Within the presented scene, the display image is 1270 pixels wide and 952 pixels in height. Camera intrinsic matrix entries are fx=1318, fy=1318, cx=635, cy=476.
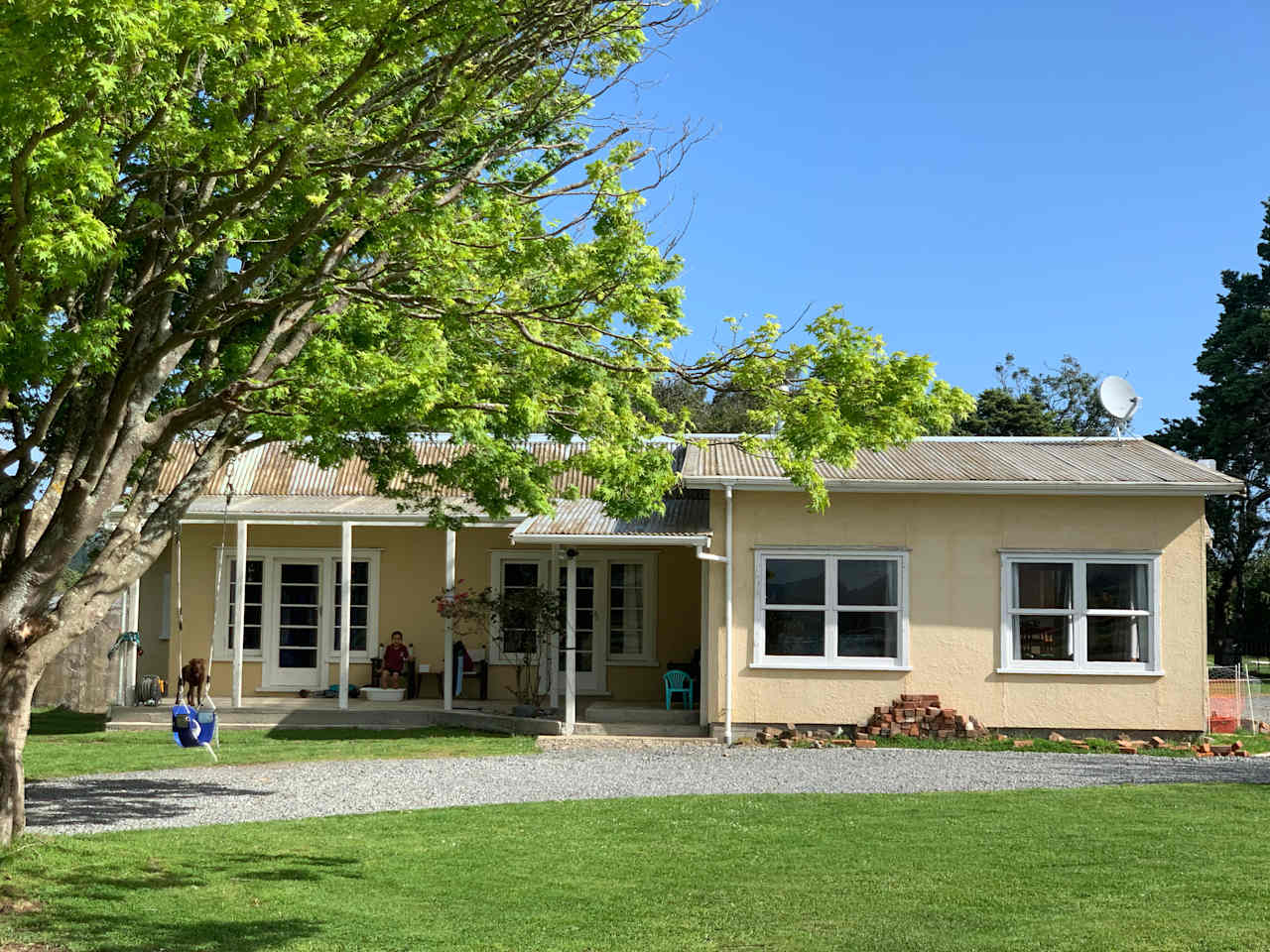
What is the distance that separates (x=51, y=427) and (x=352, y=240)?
5096mm

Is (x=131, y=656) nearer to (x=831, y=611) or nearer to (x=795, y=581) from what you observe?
(x=795, y=581)

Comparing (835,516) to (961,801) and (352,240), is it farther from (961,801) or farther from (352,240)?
(352,240)

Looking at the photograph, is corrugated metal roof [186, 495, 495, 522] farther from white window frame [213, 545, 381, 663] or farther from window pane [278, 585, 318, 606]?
window pane [278, 585, 318, 606]

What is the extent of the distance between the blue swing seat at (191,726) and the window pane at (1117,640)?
11617 mm

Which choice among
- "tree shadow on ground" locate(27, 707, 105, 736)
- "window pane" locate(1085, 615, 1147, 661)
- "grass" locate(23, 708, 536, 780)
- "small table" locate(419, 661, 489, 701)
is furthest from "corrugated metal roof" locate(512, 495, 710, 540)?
"tree shadow on ground" locate(27, 707, 105, 736)

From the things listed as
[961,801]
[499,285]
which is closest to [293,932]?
[499,285]

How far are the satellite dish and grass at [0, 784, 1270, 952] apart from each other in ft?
30.7

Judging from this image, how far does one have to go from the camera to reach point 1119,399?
2123cm

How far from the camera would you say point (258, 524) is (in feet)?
71.1

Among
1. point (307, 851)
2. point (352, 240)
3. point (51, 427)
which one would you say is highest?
point (352, 240)

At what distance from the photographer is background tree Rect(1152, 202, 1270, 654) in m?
40.5

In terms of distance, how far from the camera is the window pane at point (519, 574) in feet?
72.8

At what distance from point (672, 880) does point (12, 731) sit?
5.12 metres

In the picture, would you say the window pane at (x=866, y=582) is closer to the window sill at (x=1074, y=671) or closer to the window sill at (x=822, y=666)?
the window sill at (x=822, y=666)
